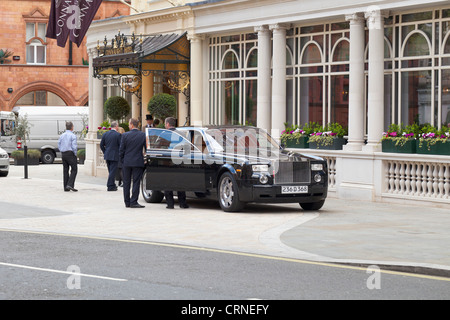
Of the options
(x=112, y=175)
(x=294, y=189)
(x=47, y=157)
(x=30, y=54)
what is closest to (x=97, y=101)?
(x=112, y=175)

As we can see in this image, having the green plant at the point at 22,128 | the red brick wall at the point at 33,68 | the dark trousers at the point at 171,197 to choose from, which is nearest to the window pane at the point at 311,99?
the dark trousers at the point at 171,197

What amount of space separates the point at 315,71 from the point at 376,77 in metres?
3.07

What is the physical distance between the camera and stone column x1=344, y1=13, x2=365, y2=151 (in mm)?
21500

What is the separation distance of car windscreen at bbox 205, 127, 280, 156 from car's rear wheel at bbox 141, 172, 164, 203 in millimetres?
1831

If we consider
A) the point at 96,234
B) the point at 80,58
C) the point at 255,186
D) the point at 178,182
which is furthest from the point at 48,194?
the point at 80,58

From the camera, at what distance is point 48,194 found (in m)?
22.6

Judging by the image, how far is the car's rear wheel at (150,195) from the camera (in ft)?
65.9

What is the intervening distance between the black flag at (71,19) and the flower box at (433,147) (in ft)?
36.7

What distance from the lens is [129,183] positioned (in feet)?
61.9

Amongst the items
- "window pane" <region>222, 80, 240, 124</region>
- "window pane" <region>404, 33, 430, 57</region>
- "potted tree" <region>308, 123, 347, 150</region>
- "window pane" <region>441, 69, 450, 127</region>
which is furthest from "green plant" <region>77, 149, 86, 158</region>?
"window pane" <region>441, 69, 450, 127</region>

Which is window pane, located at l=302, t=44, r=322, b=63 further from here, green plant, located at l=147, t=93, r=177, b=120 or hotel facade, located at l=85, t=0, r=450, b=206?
green plant, located at l=147, t=93, r=177, b=120

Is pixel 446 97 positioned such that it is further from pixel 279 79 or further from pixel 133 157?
pixel 133 157
